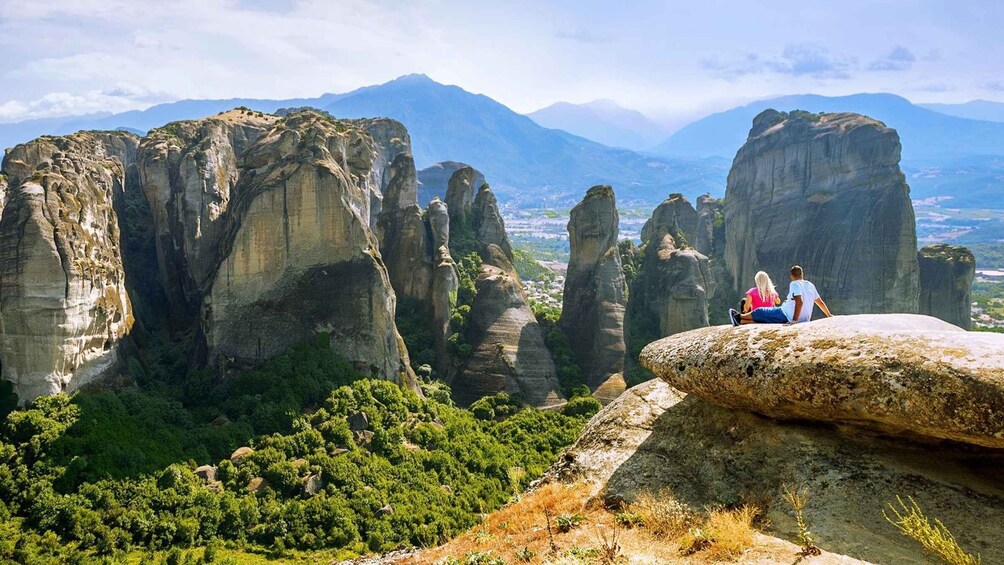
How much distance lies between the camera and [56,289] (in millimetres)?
26328

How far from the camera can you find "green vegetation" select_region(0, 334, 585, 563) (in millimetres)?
22484

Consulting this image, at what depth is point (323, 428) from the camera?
101 feet

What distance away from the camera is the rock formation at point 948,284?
187 feet

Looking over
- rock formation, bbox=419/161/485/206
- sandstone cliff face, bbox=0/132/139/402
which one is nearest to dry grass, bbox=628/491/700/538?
sandstone cliff face, bbox=0/132/139/402

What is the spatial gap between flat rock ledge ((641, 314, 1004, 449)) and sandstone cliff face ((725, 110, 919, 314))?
172 ft

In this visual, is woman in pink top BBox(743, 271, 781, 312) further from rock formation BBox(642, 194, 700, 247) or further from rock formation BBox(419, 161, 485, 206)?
rock formation BBox(419, 161, 485, 206)

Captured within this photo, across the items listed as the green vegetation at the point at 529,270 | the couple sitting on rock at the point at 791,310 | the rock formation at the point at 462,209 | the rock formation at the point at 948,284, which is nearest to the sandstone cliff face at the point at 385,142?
the rock formation at the point at 462,209

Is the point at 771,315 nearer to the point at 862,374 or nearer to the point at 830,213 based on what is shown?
the point at 862,374

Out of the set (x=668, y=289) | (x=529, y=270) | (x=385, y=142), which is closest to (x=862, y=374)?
(x=668, y=289)

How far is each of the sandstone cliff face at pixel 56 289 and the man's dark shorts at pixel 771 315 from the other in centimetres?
2772

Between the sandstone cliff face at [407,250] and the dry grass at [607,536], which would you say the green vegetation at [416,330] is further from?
the dry grass at [607,536]

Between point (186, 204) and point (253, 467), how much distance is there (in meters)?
23.2

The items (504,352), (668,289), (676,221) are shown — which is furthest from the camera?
(676,221)

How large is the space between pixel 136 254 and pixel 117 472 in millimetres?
25507
